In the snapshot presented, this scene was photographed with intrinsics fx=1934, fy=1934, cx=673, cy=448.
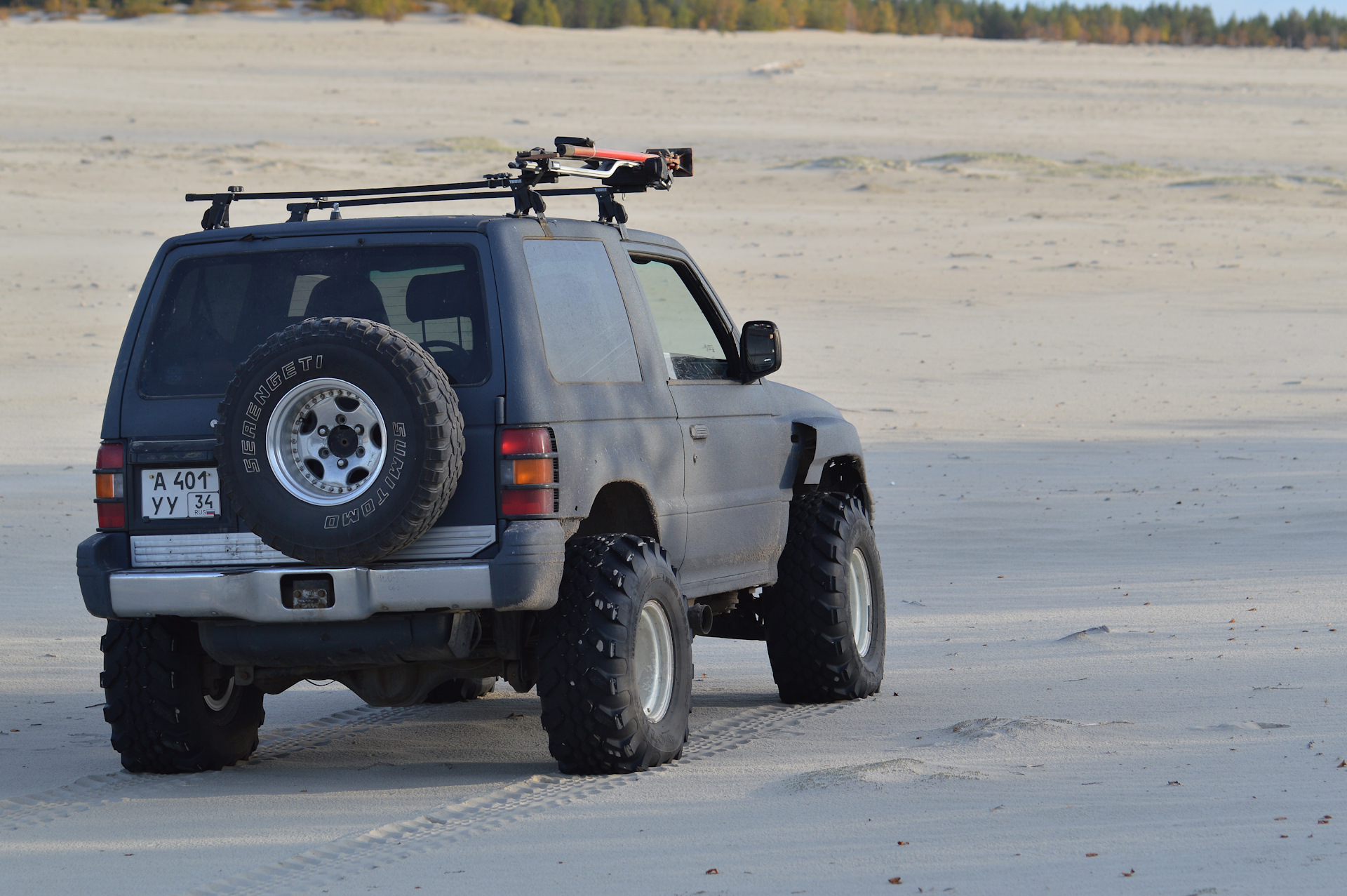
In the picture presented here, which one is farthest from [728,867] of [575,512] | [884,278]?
[884,278]

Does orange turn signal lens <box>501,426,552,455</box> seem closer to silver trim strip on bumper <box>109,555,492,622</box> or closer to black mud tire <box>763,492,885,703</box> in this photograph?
silver trim strip on bumper <box>109,555,492,622</box>

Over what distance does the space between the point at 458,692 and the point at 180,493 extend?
2398mm

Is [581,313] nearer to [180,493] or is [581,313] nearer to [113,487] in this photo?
[180,493]

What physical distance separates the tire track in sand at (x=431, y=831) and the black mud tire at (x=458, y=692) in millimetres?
1602

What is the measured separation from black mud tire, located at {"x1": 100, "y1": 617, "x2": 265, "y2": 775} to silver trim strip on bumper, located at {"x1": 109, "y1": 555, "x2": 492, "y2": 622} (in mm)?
324

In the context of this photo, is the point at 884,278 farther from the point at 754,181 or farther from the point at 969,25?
the point at 969,25

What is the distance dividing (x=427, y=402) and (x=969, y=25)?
81.2 m

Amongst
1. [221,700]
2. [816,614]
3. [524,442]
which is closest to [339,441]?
[524,442]

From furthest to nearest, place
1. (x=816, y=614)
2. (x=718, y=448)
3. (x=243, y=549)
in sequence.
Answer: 1. (x=816, y=614)
2. (x=718, y=448)
3. (x=243, y=549)

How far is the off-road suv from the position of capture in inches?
231

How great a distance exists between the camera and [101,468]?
6355 mm

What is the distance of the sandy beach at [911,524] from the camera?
5.39 meters

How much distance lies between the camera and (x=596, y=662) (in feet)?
20.2

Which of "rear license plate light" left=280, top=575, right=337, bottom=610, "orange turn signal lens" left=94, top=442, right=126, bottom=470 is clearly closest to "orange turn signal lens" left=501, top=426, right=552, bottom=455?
"rear license plate light" left=280, top=575, right=337, bottom=610
